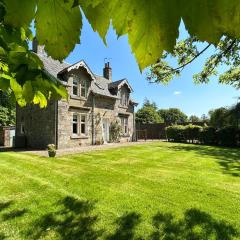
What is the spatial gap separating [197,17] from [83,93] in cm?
2192

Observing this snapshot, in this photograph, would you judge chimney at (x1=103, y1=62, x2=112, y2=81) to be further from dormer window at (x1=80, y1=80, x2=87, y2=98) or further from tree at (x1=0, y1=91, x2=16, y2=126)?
tree at (x1=0, y1=91, x2=16, y2=126)

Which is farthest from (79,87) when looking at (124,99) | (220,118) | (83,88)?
(220,118)

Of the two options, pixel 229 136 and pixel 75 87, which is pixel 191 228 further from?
pixel 229 136

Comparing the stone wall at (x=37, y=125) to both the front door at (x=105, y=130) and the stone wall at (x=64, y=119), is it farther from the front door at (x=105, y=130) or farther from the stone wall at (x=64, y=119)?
the front door at (x=105, y=130)

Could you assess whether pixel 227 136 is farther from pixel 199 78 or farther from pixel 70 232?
pixel 70 232

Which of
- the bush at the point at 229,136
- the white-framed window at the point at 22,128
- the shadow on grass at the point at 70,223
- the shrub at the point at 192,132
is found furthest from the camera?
the shrub at the point at 192,132

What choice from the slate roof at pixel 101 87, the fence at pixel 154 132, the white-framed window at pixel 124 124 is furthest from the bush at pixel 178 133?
the slate roof at pixel 101 87

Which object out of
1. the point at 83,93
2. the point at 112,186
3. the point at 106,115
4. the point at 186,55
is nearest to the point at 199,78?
the point at 186,55

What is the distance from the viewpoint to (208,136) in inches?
1078

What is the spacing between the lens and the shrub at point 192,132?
94.1ft

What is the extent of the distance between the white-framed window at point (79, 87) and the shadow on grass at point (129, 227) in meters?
15.8

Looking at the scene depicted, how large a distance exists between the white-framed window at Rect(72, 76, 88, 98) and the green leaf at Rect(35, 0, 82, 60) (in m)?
20.4

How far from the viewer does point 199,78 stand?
32.7 ft

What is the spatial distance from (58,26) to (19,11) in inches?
5.3
